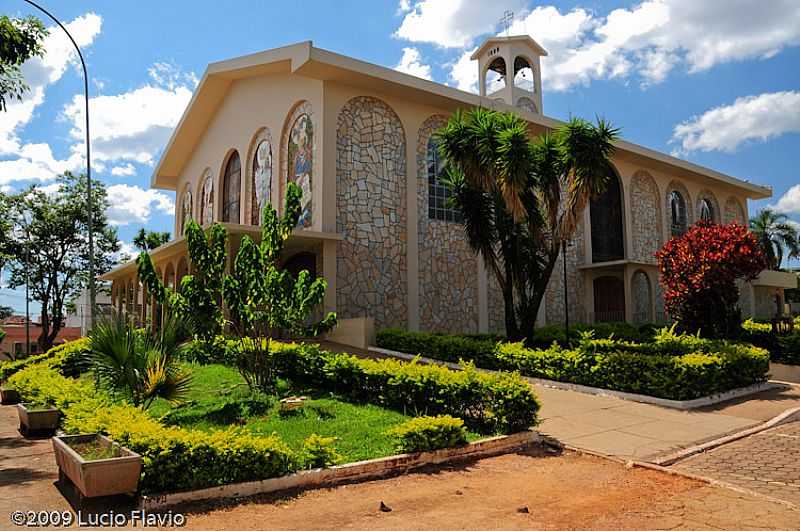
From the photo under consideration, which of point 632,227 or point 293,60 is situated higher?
point 293,60

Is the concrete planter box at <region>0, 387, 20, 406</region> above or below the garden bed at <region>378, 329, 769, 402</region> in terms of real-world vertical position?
below

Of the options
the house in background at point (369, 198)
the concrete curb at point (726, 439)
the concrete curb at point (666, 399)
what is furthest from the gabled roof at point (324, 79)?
the concrete curb at point (726, 439)

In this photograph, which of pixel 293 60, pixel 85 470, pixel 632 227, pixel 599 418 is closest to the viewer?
pixel 85 470

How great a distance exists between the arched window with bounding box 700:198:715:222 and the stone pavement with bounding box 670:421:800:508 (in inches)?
1058

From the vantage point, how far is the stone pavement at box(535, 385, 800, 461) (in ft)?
25.1

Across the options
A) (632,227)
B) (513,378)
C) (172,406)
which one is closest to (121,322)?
(172,406)

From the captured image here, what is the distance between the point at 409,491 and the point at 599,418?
15.3ft

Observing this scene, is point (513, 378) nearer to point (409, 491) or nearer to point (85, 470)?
point (409, 491)

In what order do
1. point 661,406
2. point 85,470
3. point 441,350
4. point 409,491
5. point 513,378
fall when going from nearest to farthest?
1. point 85,470
2. point 409,491
3. point 513,378
4. point 661,406
5. point 441,350

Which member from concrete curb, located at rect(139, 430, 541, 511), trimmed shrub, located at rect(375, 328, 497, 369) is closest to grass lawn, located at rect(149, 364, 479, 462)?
concrete curb, located at rect(139, 430, 541, 511)

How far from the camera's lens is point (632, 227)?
2753 centimetres

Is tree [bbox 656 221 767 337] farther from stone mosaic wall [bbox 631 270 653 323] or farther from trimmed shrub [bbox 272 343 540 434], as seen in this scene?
stone mosaic wall [bbox 631 270 653 323]

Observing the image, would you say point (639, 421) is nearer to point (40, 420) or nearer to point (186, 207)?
point (40, 420)

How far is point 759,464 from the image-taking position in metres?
6.80
